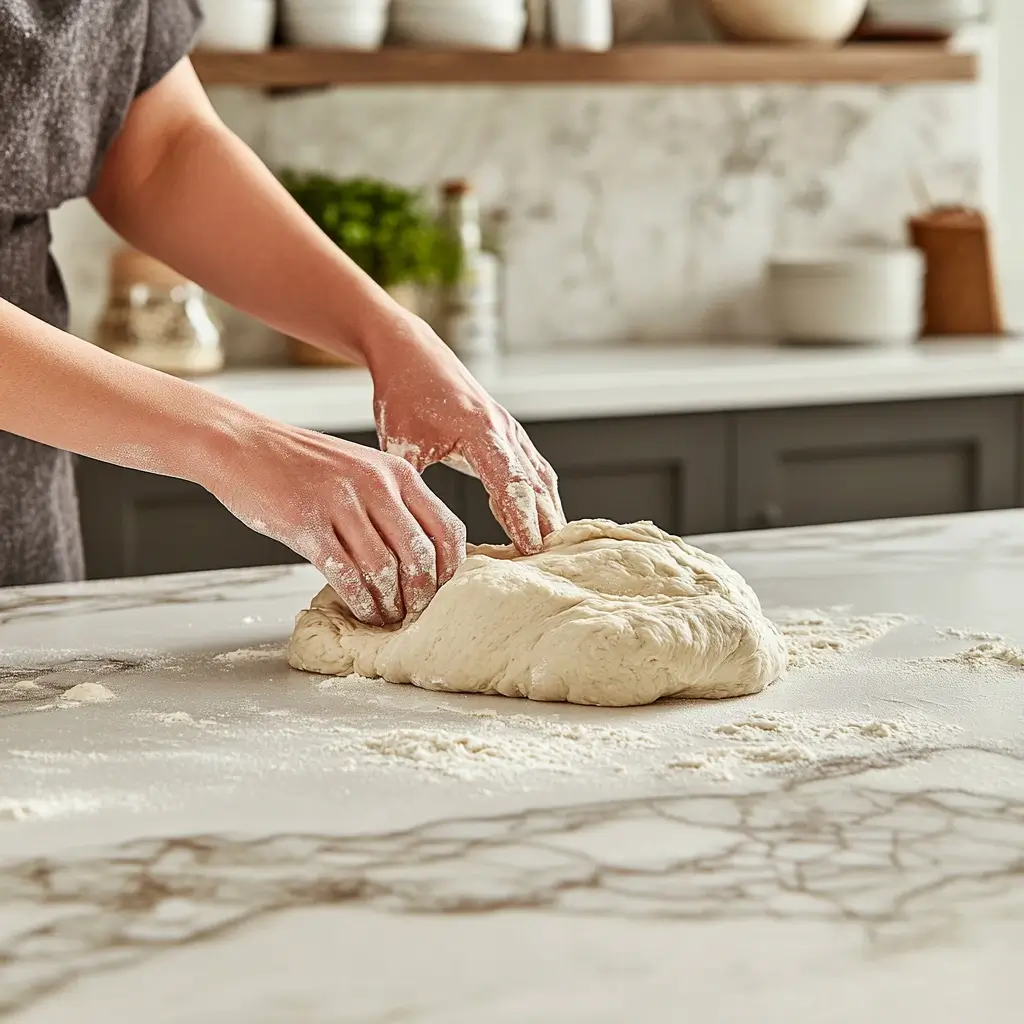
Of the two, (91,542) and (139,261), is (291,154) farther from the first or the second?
(91,542)

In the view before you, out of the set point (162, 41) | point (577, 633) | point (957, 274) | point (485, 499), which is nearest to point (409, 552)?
point (577, 633)

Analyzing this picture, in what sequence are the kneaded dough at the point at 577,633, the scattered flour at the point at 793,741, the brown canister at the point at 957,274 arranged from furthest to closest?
the brown canister at the point at 957,274 < the kneaded dough at the point at 577,633 < the scattered flour at the point at 793,741

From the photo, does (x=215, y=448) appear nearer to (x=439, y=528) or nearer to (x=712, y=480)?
(x=439, y=528)

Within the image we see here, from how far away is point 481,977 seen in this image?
0.55 metres

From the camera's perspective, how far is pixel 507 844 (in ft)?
2.24

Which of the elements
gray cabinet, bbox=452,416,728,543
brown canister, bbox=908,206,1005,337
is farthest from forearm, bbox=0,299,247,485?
brown canister, bbox=908,206,1005,337

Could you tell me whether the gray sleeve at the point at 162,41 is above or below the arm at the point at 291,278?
above

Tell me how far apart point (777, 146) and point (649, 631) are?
232cm

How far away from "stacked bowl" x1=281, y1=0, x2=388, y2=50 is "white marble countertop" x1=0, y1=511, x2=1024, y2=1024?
1.61 meters

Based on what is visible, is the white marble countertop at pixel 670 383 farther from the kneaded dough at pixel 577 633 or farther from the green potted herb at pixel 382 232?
the kneaded dough at pixel 577 633

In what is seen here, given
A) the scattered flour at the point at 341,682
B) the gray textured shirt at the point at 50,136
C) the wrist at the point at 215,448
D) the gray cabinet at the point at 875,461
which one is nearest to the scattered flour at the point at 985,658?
the scattered flour at the point at 341,682

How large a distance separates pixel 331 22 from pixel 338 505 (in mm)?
1677

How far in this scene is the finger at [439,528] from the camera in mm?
1017

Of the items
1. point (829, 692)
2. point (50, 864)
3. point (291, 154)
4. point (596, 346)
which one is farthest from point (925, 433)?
point (50, 864)
